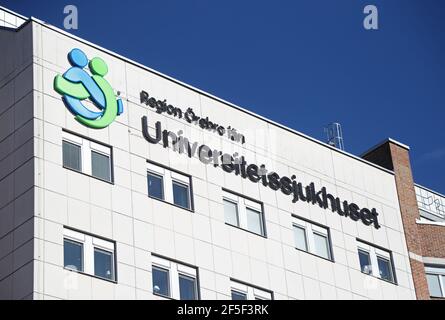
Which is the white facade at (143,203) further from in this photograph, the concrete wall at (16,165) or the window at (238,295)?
the window at (238,295)

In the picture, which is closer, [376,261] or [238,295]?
[238,295]

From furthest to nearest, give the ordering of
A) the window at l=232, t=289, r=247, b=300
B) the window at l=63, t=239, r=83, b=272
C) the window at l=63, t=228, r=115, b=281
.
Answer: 1. the window at l=232, t=289, r=247, b=300
2. the window at l=63, t=228, r=115, b=281
3. the window at l=63, t=239, r=83, b=272

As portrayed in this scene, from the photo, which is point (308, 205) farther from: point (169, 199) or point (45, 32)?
point (45, 32)

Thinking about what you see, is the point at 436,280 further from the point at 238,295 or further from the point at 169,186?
the point at 169,186

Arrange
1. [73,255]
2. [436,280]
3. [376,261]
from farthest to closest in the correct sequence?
[436,280] < [376,261] < [73,255]

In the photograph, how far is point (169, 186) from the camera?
4791cm

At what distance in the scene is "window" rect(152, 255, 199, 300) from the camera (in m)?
45.5

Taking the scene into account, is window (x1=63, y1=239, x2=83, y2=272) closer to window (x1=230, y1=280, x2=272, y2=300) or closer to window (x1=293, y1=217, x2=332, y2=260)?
window (x1=230, y1=280, x2=272, y2=300)

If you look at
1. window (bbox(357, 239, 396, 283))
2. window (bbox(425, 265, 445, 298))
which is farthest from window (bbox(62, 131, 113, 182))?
window (bbox(425, 265, 445, 298))

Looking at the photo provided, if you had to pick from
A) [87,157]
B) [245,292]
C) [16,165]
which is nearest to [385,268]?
[245,292]

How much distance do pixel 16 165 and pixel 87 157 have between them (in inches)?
111

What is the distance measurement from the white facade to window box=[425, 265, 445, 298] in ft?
8.99
